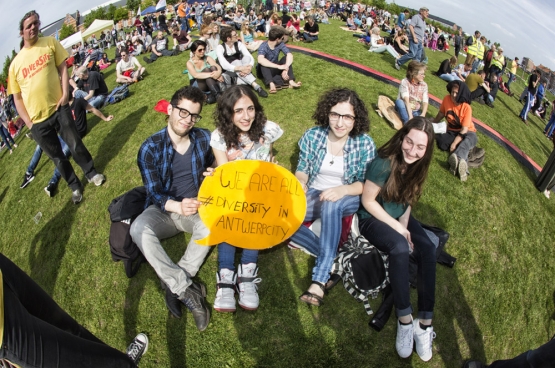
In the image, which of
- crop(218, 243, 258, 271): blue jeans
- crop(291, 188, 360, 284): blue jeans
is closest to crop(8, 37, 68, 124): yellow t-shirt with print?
crop(218, 243, 258, 271): blue jeans

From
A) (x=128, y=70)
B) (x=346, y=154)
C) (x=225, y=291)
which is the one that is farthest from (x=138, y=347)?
(x=128, y=70)

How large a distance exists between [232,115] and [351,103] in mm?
1220

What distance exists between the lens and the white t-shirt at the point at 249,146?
3.43 meters

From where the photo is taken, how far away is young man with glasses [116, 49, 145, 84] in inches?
349

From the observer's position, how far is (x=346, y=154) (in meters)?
3.33

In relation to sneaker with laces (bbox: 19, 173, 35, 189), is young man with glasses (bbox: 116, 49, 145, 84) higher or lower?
lower

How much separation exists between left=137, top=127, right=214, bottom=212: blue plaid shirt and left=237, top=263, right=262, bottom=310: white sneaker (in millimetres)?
985

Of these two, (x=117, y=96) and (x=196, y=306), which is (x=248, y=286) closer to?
(x=196, y=306)

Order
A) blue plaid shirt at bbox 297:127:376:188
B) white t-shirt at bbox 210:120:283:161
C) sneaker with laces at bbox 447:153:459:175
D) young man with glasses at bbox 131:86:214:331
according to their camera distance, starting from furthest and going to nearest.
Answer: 1. sneaker with laces at bbox 447:153:459:175
2. white t-shirt at bbox 210:120:283:161
3. blue plaid shirt at bbox 297:127:376:188
4. young man with glasses at bbox 131:86:214:331

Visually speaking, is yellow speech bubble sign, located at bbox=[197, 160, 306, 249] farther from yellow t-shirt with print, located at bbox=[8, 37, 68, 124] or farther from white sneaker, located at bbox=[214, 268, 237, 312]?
yellow t-shirt with print, located at bbox=[8, 37, 68, 124]

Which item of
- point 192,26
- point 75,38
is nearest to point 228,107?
point 192,26

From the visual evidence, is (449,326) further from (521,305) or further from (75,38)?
(75,38)

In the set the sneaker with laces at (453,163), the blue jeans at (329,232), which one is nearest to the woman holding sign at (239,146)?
the blue jeans at (329,232)

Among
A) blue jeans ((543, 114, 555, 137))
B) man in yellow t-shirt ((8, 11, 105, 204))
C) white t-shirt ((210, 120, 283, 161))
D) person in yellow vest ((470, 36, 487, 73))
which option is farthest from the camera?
person in yellow vest ((470, 36, 487, 73))
